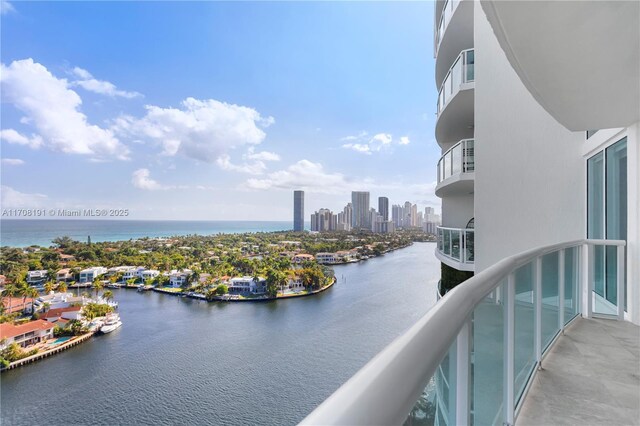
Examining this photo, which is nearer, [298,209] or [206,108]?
[206,108]

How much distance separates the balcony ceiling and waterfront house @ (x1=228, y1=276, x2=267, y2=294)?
4464 cm

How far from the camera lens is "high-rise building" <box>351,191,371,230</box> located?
293 feet

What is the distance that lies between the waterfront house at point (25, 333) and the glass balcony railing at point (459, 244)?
1507 inches

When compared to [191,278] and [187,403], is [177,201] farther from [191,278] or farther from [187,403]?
[187,403]

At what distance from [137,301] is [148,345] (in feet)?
42.9

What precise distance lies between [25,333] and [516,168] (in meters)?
42.7

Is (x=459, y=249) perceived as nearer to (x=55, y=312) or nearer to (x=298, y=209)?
(x=55, y=312)

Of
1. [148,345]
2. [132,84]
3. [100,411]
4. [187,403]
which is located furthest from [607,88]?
[132,84]

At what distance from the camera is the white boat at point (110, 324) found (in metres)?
34.4

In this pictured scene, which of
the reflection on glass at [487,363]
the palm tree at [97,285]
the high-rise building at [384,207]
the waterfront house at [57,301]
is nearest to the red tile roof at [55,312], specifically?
the waterfront house at [57,301]

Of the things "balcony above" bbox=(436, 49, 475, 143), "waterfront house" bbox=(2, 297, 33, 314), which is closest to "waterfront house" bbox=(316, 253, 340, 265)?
"waterfront house" bbox=(2, 297, 33, 314)

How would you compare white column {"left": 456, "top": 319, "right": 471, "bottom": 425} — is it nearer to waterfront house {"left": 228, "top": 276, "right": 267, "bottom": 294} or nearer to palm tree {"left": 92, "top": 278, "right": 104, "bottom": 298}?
waterfront house {"left": 228, "top": 276, "right": 267, "bottom": 294}

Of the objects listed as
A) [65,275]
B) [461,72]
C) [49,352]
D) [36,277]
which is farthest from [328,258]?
[461,72]

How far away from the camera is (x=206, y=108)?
294ft
